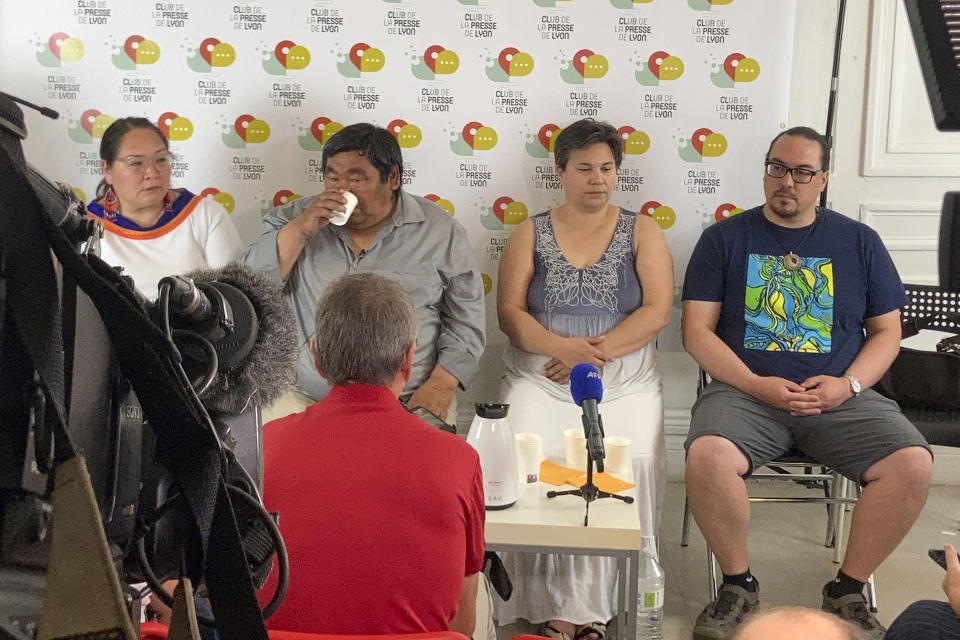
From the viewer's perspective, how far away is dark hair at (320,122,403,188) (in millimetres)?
3156

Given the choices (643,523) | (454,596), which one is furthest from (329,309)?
(643,523)

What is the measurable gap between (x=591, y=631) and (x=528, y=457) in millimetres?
684

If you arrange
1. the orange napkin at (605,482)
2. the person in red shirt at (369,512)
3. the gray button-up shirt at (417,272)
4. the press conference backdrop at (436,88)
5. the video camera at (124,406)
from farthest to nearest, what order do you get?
the press conference backdrop at (436,88) → the gray button-up shirt at (417,272) → the orange napkin at (605,482) → the person in red shirt at (369,512) → the video camera at (124,406)

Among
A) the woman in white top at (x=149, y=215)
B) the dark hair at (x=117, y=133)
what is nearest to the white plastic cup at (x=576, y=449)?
the woman in white top at (x=149, y=215)

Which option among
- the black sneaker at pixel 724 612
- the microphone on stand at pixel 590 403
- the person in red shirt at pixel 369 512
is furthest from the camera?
the black sneaker at pixel 724 612

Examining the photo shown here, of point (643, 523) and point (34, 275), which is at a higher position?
point (34, 275)

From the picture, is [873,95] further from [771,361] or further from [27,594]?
[27,594]

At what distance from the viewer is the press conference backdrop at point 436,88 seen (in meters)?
3.36

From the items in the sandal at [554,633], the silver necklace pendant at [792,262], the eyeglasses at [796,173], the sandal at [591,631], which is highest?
the eyeglasses at [796,173]

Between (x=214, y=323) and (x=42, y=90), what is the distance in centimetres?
327

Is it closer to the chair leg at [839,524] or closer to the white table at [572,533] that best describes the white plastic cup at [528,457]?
the white table at [572,533]

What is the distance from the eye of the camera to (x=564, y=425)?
2.96m

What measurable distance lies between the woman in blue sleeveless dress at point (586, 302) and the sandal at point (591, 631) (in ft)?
1.42

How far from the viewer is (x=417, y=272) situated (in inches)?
124
